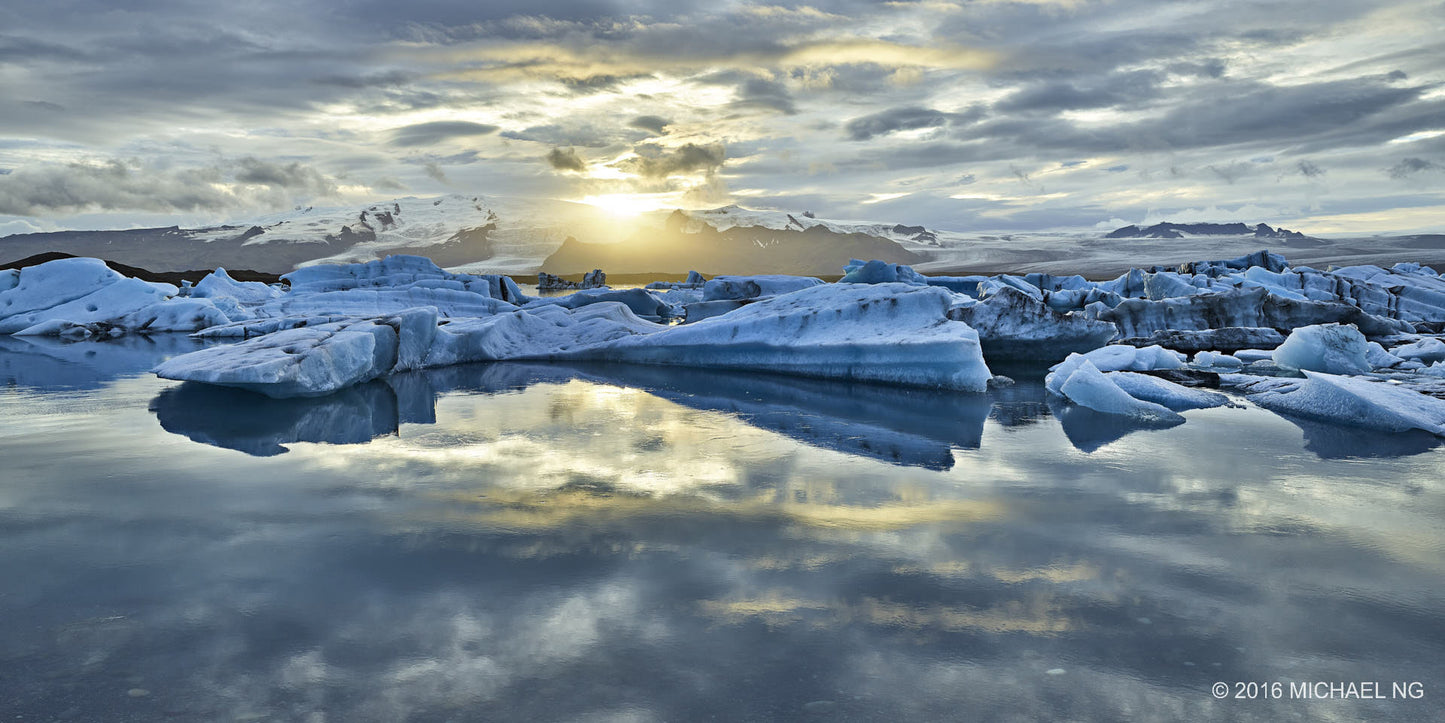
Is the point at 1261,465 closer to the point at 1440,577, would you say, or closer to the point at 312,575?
the point at 1440,577

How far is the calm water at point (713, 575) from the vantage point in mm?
2412

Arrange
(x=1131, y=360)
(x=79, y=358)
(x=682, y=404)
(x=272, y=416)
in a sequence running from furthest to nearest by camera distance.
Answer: (x=79, y=358) → (x=1131, y=360) → (x=682, y=404) → (x=272, y=416)

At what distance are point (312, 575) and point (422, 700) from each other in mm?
1294

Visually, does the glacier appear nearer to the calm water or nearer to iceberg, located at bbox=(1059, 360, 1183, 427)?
iceberg, located at bbox=(1059, 360, 1183, 427)

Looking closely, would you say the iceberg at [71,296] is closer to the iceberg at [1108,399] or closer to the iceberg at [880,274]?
the iceberg at [880,274]

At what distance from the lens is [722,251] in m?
171

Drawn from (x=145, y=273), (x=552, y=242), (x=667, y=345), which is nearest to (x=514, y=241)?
(x=552, y=242)

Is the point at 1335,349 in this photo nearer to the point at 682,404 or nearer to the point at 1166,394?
the point at 1166,394

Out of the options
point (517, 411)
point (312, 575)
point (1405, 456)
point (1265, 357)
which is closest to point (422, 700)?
point (312, 575)

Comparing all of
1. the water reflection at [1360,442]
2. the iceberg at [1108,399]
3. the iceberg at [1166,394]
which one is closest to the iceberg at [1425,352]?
the iceberg at [1166,394]

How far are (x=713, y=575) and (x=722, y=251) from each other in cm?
16928

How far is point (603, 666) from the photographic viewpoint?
2.53 meters

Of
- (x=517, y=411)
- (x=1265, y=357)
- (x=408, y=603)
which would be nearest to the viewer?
(x=408, y=603)

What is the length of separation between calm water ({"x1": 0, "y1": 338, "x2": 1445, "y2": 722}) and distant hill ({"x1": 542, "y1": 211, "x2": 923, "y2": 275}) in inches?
5284
